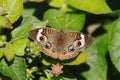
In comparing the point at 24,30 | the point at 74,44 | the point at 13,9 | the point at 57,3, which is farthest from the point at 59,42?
the point at 57,3

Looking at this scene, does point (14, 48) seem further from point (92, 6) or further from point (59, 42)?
point (92, 6)

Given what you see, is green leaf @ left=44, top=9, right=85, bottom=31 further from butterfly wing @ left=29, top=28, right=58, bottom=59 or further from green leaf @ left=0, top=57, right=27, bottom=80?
green leaf @ left=0, top=57, right=27, bottom=80

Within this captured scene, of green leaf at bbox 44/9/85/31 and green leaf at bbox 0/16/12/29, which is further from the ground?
green leaf at bbox 0/16/12/29

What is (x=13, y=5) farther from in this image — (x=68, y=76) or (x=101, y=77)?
(x=101, y=77)

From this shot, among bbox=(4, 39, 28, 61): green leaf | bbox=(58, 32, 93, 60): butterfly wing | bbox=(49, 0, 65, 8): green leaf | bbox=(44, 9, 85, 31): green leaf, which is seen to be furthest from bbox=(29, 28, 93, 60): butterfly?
bbox=(49, 0, 65, 8): green leaf

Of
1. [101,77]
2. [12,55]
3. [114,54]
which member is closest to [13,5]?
[12,55]

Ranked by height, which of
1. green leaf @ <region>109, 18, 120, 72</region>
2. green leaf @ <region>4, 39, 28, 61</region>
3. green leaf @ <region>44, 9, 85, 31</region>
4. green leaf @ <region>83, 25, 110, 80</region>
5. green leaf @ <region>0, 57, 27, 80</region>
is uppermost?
green leaf @ <region>4, 39, 28, 61</region>

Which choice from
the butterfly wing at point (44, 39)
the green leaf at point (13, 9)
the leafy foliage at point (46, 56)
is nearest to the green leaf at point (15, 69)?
the leafy foliage at point (46, 56)
